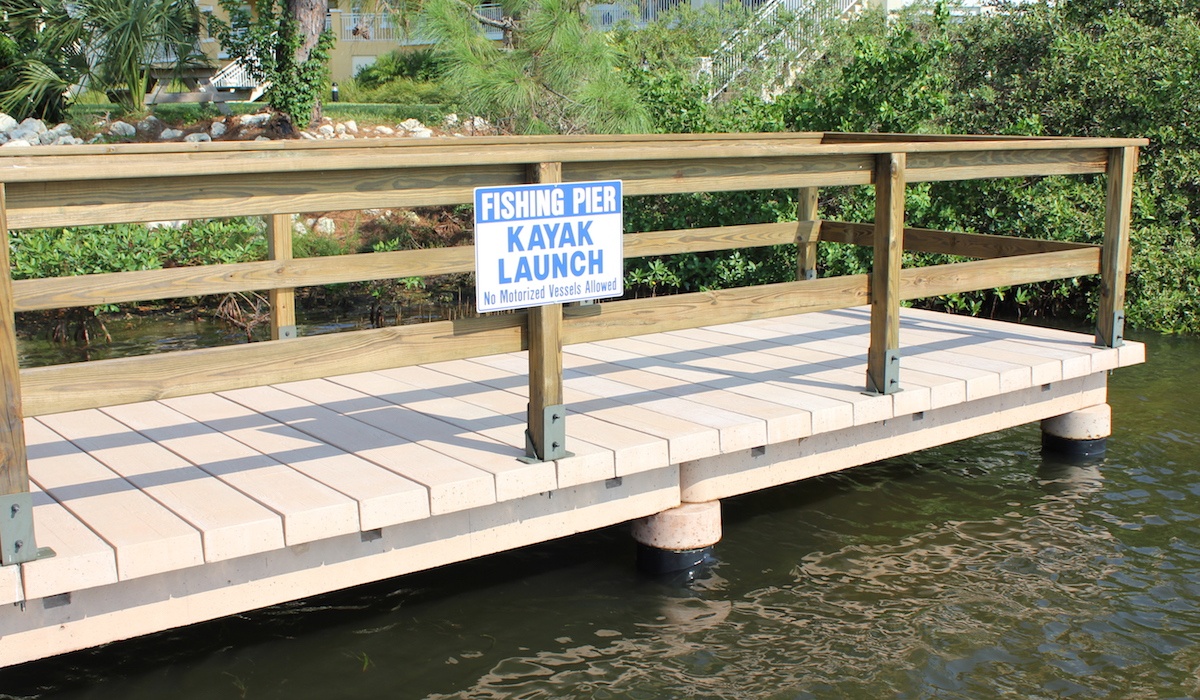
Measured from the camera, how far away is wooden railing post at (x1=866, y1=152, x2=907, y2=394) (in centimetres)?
568

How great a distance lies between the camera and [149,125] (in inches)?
696

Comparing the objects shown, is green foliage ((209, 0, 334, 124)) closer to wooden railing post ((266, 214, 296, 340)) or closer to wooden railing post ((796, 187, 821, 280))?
wooden railing post ((796, 187, 821, 280))

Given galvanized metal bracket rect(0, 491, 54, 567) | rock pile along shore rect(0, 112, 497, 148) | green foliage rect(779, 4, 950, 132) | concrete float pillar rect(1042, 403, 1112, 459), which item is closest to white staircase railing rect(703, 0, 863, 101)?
rock pile along shore rect(0, 112, 497, 148)

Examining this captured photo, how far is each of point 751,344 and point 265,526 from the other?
11.8 feet

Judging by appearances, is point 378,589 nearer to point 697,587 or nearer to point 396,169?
point 697,587

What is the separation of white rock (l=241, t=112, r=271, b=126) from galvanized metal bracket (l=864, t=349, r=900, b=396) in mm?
13635

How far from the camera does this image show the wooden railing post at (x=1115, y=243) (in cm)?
665

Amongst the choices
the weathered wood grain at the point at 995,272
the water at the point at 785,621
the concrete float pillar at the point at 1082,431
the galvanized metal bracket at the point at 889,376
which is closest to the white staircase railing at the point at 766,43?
the concrete float pillar at the point at 1082,431

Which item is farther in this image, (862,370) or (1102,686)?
(862,370)

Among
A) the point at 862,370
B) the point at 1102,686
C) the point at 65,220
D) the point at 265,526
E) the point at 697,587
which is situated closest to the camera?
the point at 65,220

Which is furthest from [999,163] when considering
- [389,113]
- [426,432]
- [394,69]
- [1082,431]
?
[394,69]

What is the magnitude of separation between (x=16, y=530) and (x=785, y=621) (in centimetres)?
297

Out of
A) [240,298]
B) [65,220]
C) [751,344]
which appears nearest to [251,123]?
[240,298]

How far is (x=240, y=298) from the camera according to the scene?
1146 cm
